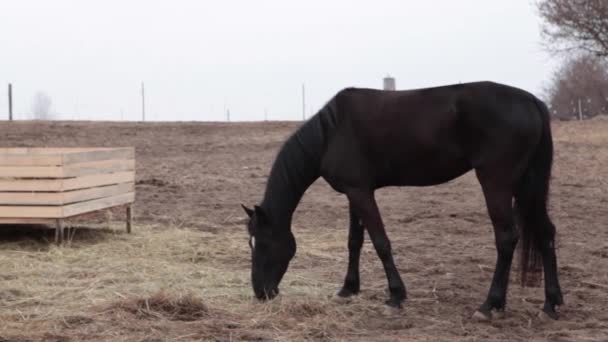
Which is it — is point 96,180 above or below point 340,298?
above

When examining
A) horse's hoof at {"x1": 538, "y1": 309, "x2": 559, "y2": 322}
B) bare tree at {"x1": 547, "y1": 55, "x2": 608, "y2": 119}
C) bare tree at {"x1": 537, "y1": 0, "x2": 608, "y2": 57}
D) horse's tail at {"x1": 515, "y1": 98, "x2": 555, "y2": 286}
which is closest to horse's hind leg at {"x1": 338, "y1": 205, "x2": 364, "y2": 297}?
horse's tail at {"x1": 515, "y1": 98, "x2": 555, "y2": 286}

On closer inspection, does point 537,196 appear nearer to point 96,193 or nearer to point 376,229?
point 376,229

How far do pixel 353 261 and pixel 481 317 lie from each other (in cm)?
121

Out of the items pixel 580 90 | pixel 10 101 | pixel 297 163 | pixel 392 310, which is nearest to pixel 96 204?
pixel 297 163

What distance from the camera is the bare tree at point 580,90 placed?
49.0 meters

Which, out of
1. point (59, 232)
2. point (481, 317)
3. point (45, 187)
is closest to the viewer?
point (481, 317)

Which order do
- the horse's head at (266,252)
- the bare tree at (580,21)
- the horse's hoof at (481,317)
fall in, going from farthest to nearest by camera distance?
the bare tree at (580,21)
the horse's head at (266,252)
the horse's hoof at (481,317)

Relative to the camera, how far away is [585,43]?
2491cm

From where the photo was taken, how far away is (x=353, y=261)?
235 inches

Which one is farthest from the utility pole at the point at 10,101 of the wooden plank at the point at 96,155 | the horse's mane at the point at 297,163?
the horse's mane at the point at 297,163

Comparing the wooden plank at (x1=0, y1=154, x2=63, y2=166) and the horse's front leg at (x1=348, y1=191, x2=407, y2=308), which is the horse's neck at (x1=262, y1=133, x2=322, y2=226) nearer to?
the horse's front leg at (x1=348, y1=191, x2=407, y2=308)

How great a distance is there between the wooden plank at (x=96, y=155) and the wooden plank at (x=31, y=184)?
9.6 inches

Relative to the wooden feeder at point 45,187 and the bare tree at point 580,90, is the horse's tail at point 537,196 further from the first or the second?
the bare tree at point 580,90

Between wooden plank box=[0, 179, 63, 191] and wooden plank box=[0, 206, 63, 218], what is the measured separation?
7.8 inches
